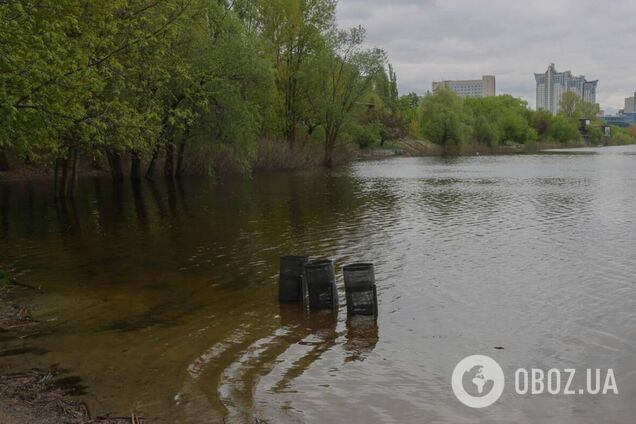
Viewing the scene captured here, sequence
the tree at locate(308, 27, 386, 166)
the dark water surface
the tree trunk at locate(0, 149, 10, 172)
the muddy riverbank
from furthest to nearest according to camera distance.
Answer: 1. the tree at locate(308, 27, 386, 166)
2. the tree trunk at locate(0, 149, 10, 172)
3. the dark water surface
4. the muddy riverbank

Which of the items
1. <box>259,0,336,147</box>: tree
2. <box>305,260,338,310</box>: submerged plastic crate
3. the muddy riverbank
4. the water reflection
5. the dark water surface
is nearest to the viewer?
the muddy riverbank

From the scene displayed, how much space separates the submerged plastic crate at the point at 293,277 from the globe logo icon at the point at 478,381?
4.02 metres

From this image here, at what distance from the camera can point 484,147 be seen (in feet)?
389

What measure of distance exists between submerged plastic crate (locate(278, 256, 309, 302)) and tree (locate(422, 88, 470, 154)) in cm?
9992

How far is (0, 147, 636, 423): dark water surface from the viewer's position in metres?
7.50

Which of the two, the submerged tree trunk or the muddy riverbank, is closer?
the muddy riverbank

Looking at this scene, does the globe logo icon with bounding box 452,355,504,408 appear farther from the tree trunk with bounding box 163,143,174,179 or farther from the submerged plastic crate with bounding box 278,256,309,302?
the tree trunk with bounding box 163,143,174,179

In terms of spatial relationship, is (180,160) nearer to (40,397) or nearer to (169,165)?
(169,165)

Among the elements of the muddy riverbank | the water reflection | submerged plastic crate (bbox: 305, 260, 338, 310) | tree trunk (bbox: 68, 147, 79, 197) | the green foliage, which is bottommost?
the water reflection

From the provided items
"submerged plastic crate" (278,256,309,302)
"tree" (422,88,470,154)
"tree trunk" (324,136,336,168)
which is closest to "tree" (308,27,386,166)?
"tree trunk" (324,136,336,168)

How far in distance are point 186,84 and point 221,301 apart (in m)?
25.3

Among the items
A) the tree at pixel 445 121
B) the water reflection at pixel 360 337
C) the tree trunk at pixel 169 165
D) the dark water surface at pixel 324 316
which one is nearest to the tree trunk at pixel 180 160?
the tree trunk at pixel 169 165

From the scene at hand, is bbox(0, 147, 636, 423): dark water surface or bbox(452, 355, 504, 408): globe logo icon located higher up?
bbox(0, 147, 636, 423): dark water surface

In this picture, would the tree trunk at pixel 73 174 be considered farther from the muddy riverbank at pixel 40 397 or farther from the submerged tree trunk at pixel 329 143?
the submerged tree trunk at pixel 329 143
